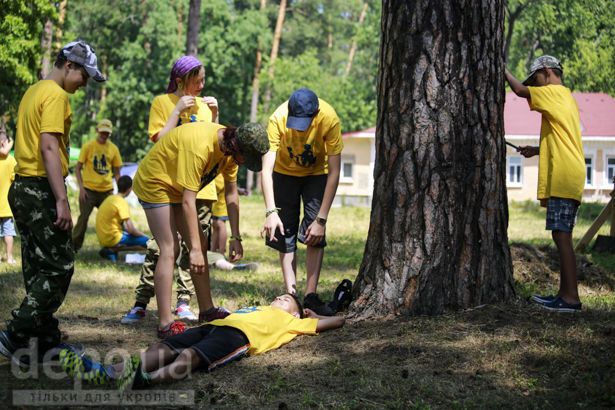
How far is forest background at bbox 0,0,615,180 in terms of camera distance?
A: 32.9m

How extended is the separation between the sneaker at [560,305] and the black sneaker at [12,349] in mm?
3819

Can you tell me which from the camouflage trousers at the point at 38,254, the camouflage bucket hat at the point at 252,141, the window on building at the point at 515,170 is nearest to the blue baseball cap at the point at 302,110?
the camouflage bucket hat at the point at 252,141

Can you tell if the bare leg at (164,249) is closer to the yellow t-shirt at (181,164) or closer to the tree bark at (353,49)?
the yellow t-shirt at (181,164)

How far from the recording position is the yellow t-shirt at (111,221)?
39.0 feet

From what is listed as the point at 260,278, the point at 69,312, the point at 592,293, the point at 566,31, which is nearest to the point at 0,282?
the point at 69,312

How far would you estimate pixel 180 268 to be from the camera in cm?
736

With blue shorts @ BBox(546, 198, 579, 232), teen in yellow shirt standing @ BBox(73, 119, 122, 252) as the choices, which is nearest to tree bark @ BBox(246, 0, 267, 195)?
teen in yellow shirt standing @ BBox(73, 119, 122, 252)

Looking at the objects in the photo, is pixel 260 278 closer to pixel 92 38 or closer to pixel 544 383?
pixel 544 383

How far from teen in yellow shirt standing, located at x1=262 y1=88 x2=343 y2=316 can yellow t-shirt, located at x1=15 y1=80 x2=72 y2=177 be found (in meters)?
1.91

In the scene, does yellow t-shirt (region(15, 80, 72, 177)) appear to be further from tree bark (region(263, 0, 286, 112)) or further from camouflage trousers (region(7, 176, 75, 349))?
tree bark (region(263, 0, 286, 112))

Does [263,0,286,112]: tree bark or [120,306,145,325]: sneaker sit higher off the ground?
[263,0,286,112]: tree bark

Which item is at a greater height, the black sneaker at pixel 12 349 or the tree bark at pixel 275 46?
the tree bark at pixel 275 46

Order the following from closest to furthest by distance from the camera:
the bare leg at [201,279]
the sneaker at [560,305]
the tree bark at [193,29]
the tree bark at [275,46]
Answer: the bare leg at [201,279]
the sneaker at [560,305]
the tree bark at [193,29]
the tree bark at [275,46]

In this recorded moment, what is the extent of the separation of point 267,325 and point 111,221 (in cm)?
662
